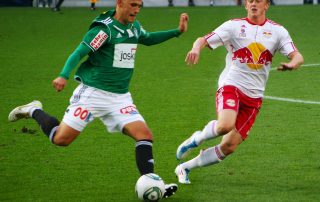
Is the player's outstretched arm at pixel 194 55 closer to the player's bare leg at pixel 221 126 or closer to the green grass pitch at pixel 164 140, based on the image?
the player's bare leg at pixel 221 126

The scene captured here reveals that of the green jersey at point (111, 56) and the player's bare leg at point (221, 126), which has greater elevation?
the green jersey at point (111, 56)

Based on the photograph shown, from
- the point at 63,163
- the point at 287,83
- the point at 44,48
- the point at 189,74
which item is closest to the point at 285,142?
the point at 63,163

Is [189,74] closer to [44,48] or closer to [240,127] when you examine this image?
[44,48]

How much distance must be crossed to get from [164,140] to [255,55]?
109 inches

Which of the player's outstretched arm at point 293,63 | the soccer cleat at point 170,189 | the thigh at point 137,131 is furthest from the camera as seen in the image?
the soccer cleat at point 170,189

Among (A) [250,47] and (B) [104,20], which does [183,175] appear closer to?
(A) [250,47]

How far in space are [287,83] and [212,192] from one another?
7.58m

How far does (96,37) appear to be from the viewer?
8.22 m

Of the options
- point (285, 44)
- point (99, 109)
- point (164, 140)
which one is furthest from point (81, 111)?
point (164, 140)

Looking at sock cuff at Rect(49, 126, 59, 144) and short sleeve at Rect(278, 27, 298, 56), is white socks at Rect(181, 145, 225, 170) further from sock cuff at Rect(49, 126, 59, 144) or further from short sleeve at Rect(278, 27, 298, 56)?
sock cuff at Rect(49, 126, 59, 144)

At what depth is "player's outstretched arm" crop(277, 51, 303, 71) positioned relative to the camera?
8172mm

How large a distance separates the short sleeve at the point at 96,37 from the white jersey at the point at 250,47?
1.23 metres

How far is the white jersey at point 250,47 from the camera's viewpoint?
29.4 feet

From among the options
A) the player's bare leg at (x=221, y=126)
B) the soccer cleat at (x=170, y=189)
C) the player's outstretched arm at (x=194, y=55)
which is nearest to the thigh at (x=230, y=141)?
the player's bare leg at (x=221, y=126)
